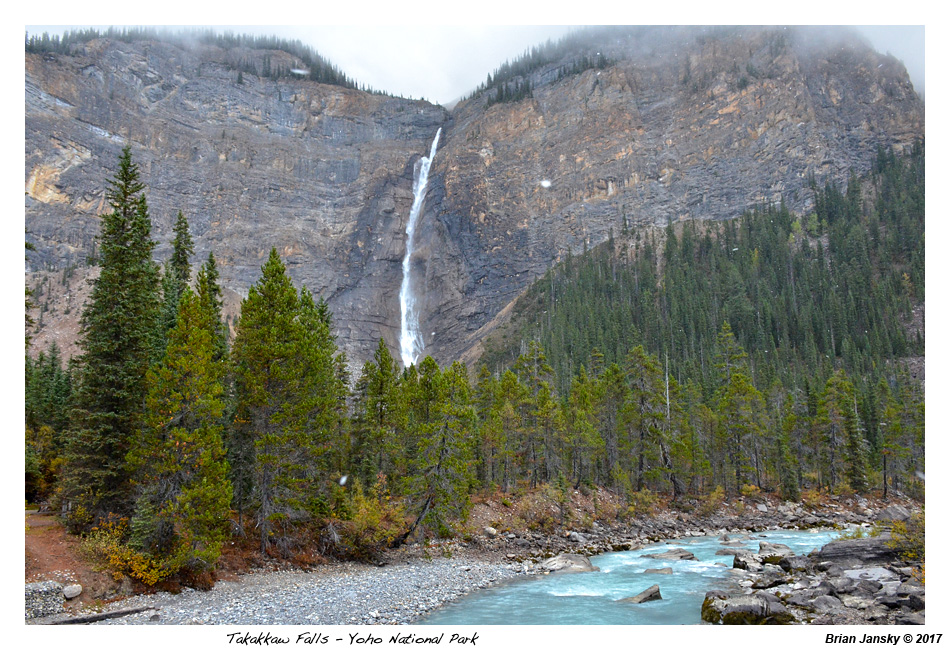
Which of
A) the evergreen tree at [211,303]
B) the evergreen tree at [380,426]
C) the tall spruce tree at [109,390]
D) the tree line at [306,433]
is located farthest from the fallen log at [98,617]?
the evergreen tree at [380,426]

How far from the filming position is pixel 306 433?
72.7ft

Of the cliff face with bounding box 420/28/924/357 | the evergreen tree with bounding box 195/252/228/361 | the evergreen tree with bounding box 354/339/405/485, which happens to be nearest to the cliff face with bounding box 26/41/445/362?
the cliff face with bounding box 420/28/924/357

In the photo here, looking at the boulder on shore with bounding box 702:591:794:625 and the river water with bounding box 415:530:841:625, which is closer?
the boulder on shore with bounding box 702:591:794:625

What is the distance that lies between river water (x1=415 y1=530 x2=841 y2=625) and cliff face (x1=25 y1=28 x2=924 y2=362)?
321 ft

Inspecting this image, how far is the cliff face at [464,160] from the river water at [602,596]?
97.7 m

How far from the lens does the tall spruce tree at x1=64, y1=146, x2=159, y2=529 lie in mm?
18094

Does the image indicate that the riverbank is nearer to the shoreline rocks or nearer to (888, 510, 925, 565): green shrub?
the shoreline rocks

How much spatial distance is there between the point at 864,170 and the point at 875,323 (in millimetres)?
60963

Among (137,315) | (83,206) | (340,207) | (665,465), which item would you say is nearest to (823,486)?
(665,465)

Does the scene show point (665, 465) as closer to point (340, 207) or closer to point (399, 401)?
point (399, 401)

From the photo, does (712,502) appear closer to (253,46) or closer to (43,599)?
(43,599)

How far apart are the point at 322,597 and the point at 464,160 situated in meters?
146

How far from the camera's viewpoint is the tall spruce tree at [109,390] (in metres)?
18.1

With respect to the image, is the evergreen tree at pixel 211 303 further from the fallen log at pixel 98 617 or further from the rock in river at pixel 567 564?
the rock in river at pixel 567 564
